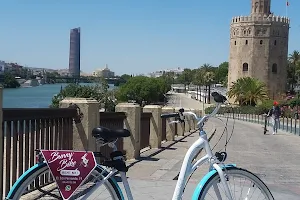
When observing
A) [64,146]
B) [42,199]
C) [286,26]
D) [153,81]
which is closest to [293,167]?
[64,146]

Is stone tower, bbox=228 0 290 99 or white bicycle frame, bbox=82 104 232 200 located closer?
white bicycle frame, bbox=82 104 232 200

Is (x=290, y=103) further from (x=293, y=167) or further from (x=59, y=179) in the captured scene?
(x=59, y=179)

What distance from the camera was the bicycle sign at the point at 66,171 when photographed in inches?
143

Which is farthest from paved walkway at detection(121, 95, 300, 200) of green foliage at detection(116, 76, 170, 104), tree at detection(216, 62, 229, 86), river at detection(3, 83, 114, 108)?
tree at detection(216, 62, 229, 86)

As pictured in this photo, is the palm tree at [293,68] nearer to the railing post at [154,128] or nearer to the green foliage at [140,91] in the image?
Result: the green foliage at [140,91]

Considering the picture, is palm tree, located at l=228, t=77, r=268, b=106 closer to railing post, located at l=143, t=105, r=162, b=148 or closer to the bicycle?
railing post, located at l=143, t=105, r=162, b=148

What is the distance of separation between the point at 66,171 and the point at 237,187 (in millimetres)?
1531

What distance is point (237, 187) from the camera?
4.21 meters

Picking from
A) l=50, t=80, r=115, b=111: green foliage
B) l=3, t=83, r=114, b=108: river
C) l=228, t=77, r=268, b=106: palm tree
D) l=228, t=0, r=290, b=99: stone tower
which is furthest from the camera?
l=228, t=0, r=290, b=99: stone tower

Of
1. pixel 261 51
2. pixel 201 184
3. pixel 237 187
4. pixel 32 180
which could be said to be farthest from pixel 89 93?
pixel 32 180

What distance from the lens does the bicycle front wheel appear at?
13.0 feet

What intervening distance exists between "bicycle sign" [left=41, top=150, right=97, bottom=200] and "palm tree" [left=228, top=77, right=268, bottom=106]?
74.8 meters

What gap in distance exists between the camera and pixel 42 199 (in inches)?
169

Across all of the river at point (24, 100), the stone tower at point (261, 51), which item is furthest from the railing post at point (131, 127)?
the stone tower at point (261, 51)
